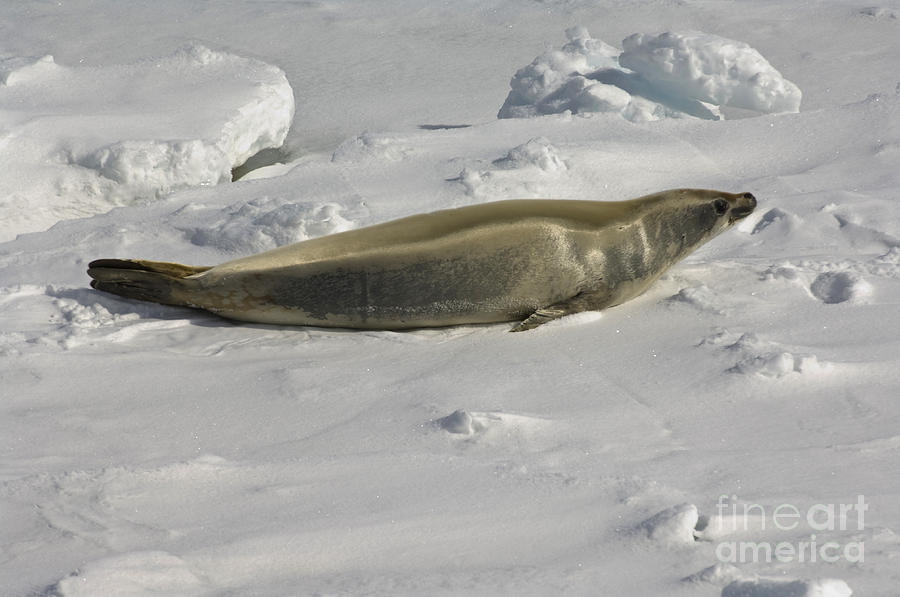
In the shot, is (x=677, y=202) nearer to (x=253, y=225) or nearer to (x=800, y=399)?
(x=800, y=399)

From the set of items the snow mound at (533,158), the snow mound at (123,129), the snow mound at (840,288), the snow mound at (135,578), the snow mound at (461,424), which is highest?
the snow mound at (135,578)

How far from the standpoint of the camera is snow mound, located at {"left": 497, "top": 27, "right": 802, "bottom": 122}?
7230 mm

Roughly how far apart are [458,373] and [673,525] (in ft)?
4.05

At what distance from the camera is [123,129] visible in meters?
6.54

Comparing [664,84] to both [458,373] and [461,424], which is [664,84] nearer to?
[458,373]

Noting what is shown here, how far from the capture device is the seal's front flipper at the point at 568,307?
3955 mm

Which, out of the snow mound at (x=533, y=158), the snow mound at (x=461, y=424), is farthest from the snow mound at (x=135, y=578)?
the snow mound at (x=533, y=158)

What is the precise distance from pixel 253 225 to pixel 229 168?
182 centimetres

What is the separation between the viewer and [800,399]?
124 inches

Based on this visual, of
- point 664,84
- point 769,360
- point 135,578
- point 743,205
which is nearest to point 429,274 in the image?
point 769,360

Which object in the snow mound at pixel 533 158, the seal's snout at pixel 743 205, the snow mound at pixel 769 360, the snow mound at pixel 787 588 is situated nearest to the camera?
the snow mound at pixel 787 588

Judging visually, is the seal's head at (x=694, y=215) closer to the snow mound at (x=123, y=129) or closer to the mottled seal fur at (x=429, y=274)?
the mottled seal fur at (x=429, y=274)

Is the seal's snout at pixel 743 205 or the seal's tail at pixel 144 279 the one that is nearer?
the seal's tail at pixel 144 279

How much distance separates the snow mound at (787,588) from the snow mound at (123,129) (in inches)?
187
